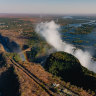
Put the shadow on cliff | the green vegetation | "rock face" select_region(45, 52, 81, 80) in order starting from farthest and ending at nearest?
1. "rock face" select_region(45, 52, 81, 80)
2. the green vegetation
3. the shadow on cliff

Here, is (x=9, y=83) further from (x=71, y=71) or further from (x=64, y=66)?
(x=71, y=71)

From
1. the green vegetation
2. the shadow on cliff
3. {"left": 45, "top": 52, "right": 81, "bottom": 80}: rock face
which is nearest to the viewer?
the shadow on cliff

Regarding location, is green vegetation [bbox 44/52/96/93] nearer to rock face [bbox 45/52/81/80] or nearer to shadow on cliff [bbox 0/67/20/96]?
rock face [bbox 45/52/81/80]

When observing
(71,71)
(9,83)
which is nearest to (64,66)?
(71,71)

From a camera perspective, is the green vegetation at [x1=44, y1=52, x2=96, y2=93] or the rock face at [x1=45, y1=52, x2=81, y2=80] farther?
the rock face at [x1=45, y1=52, x2=81, y2=80]

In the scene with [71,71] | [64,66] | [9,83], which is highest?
[64,66]

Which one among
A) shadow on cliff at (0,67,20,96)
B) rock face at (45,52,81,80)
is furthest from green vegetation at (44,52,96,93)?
shadow on cliff at (0,67,20,96)

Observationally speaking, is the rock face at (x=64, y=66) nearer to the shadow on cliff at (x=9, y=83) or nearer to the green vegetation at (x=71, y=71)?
the green vegetation at (x=71, y=71)
